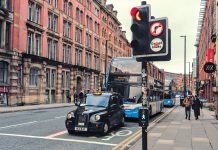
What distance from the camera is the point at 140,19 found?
6.65 meters

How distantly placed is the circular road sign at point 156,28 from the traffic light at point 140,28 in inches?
4.3

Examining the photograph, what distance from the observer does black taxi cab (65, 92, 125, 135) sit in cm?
1234

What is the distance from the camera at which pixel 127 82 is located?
18.5m

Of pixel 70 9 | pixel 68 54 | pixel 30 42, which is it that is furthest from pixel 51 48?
pixel 70 9

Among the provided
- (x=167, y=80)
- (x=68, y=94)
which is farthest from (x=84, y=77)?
(x=167, y=80)

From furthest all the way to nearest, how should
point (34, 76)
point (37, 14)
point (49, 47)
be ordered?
1. point (49, 47)
2. point (37, 14)
3. point (34, 76)

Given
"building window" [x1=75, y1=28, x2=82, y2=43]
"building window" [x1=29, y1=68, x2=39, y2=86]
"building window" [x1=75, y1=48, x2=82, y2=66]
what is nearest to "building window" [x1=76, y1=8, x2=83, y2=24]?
"building window" [x1=75, y1=28, x2=82, y2=43]

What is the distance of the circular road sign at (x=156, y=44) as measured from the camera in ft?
21.0

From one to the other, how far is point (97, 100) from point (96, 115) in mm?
1847

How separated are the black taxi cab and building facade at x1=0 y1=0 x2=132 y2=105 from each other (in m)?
20.0

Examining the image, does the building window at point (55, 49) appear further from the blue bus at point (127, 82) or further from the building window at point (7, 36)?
the blue bus at point (127, 82)

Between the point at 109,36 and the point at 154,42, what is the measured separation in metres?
66.0

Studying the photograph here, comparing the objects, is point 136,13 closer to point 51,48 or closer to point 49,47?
point 49,47

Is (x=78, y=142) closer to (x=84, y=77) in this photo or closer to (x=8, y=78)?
(x=8, y=78)
